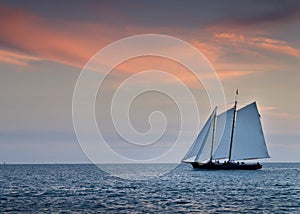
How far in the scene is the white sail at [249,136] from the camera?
140 metres

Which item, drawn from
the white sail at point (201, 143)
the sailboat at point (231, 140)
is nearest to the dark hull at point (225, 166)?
the sailboat at point (231, 140)

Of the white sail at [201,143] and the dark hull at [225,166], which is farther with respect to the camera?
the dark hull at [225,166]

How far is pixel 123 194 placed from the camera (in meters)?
75.8

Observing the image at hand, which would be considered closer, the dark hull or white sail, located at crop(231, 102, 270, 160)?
white sail, located at crop(231, 102, 270, 160)

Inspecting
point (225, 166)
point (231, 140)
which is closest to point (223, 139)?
point (231, 140)

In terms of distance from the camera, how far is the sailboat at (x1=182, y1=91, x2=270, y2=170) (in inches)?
5541

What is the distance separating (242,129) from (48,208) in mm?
92291

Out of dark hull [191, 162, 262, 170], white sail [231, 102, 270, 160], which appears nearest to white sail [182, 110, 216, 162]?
dark hull [191, 162, 262, 170]

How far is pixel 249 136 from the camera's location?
142m

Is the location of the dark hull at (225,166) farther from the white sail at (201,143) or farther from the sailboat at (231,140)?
the white sail at (201,143)

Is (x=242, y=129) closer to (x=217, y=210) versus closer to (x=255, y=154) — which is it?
(x=255, y=154)

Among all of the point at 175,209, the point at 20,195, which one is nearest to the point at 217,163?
the point at 20,195

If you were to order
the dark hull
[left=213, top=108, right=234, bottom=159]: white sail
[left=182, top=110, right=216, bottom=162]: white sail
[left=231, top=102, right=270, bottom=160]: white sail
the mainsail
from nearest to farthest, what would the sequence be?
[left=231, top=102, right=270, bottom=160]: white sail, the mainsail, [left=213, top=108, right=234, bottom=159]: white sail, [left=182, top=110, right=216, bottom=162]: white sail, the dark hull

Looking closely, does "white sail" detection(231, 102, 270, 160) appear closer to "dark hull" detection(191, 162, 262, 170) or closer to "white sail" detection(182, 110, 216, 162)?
"dark hull" detection(191, 162, 262, 170)
